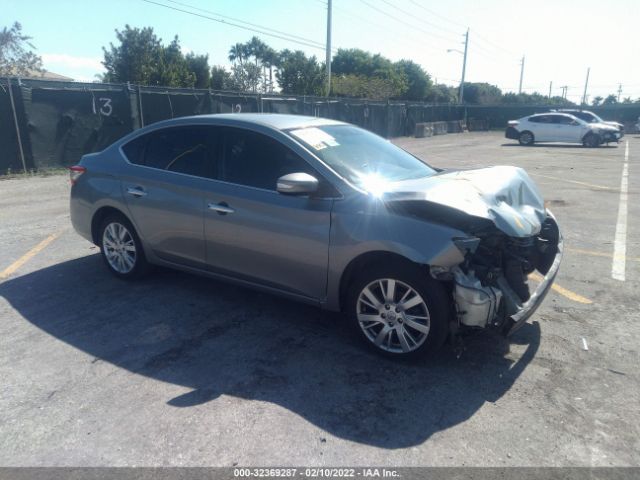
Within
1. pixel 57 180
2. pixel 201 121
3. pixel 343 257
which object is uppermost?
pixel 201 121

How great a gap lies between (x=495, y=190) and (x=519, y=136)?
24322 mm

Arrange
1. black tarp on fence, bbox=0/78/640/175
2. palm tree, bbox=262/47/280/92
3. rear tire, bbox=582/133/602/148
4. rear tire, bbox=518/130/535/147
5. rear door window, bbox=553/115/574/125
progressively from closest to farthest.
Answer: black tarp on fence, bbox=0/78/640/175 → rear tire, bbox=582/133/602/148 → rear door window, bbox=553/115/574/125 → rear tire, bbox=518/130/535/147 → palm tree, bbox=262/47/280/92

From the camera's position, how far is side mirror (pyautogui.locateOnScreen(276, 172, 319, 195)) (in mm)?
3680

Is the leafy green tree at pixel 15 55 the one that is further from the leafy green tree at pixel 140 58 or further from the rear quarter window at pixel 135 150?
the rear quarter window at pixel 135 150

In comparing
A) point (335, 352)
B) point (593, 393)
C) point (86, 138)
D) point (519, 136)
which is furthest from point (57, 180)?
point (519, 136)

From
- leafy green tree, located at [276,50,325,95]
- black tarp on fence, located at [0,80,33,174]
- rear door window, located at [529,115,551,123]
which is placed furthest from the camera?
leafy green tree, located at [276,50,325,95]

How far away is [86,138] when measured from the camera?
14.5m

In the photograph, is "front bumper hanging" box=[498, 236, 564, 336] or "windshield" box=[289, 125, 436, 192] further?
"windshield" box=[289, 125, 436, 192]

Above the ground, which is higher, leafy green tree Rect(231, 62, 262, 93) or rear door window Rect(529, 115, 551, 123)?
leafy green tree Rect(231, 62, 262, 93)

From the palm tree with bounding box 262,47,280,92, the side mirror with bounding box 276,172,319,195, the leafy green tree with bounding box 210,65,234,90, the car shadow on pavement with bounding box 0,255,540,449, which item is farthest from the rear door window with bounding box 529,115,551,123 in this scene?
the palm tree with bounding box 262,47,280,92

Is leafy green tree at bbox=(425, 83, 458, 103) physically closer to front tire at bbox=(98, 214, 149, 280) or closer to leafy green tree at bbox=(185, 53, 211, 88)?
leafy green tree at bbox=(185, 53, 211, 88)

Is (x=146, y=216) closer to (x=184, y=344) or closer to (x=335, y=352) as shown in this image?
(x=184, y=344)

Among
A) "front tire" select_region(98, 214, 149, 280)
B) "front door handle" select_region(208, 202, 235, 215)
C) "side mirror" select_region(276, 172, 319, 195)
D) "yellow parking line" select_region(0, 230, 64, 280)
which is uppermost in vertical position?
"side mirror" select_region(276, 172, 319, 195)

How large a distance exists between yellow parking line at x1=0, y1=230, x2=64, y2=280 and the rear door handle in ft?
5.90
